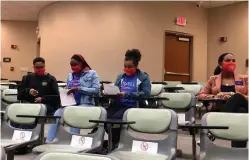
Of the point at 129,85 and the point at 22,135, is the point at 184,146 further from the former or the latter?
the point at 22,135

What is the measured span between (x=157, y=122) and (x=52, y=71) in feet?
22.7

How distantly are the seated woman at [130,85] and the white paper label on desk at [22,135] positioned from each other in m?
0.90

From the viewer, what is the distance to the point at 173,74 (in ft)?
29.2

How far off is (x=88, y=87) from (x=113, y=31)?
477 centimetres

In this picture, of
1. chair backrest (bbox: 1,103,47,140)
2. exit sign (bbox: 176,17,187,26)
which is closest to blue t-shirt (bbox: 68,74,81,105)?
chair backrest (bbox: 1,103,47,140)

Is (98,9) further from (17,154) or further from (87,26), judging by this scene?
(17,154)

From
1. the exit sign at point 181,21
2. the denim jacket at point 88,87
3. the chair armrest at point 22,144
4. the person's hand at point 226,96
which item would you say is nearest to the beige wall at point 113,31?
the exit sign at point 181,21

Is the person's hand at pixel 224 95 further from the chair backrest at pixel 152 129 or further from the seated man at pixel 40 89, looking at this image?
the seated man at pixel 40 89

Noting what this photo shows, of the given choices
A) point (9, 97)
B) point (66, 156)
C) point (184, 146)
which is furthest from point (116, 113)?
point (9, 97)

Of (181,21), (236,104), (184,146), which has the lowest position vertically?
(184,146)

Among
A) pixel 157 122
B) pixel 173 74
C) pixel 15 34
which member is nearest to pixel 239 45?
pixel 173 74

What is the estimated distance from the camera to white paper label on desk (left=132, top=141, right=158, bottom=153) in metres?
2.42

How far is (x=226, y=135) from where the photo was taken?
2359mm

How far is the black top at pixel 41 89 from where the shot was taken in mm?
4066
